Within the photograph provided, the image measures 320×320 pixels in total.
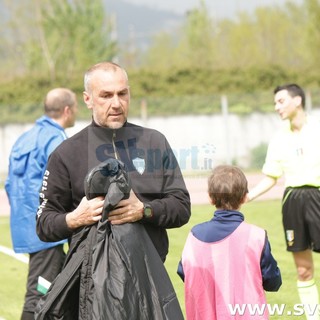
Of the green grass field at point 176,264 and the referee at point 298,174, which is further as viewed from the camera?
A: the green grass field at point 176,264

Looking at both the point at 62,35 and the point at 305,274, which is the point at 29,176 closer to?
the point at 305,274

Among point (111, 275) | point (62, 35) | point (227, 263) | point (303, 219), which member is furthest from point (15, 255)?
point (62, 35)

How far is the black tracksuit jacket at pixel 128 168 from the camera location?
13.9 ft

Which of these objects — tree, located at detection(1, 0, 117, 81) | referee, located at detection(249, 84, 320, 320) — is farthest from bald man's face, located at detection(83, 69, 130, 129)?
tree, located at detection(1, 0, 117, 81)

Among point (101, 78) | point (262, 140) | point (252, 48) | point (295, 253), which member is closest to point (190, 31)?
point (252, 48)

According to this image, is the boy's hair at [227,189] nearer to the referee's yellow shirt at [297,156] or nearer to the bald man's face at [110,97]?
the bald man's face at [110,97]

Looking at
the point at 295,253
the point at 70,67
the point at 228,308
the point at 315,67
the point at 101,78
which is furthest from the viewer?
the point at 70,67

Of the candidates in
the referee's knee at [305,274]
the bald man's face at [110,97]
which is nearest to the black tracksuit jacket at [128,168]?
the bald man's face at [110,97]

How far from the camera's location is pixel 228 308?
4770 mm

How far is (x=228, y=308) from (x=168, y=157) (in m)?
1.04

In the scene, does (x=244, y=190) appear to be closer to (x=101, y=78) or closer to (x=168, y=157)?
(x=168, y=157)

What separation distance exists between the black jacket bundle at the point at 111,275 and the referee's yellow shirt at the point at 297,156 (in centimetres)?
382

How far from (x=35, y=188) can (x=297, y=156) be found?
2.39m

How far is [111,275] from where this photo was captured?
12.3ft
